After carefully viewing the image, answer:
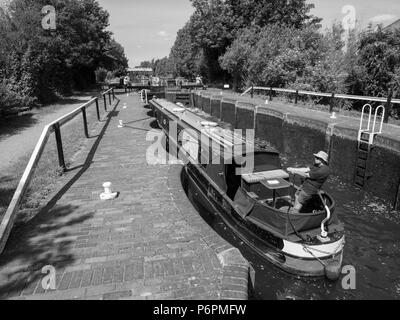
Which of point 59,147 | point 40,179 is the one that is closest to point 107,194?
point 40,179

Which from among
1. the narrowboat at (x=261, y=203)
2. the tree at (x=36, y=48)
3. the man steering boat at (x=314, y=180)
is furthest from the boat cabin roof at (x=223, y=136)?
the tree at (x=36, y=48)

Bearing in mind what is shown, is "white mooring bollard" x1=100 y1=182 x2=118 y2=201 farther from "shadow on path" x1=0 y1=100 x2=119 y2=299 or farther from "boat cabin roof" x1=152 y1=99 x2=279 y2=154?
"boat cabin roof" x1=152 y1=99 x2=279 y2=154

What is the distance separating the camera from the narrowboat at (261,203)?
552 centimetres

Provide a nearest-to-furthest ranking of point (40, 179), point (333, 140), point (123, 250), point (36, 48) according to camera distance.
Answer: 1. point (123, 250)
2. point (40, 179)
3. point (333, 140)
4. point (36, 48)

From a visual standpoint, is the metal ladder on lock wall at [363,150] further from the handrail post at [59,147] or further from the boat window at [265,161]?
the handrail post at [59,147]

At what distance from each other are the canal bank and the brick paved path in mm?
5472

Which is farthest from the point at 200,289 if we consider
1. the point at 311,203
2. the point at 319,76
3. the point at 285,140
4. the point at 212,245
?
the point at 319,76

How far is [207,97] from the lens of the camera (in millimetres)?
22828

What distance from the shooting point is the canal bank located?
8.33 meters

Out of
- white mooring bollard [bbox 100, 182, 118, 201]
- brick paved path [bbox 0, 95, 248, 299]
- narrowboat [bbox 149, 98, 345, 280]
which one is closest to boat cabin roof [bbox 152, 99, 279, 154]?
narrowboat [bbox 149, 98, 345, 280]

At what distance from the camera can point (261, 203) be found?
587 centimetres

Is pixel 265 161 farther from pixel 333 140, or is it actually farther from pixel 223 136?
pixel 333 140

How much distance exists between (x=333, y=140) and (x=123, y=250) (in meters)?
8.24

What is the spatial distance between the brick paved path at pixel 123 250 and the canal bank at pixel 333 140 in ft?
18.0
